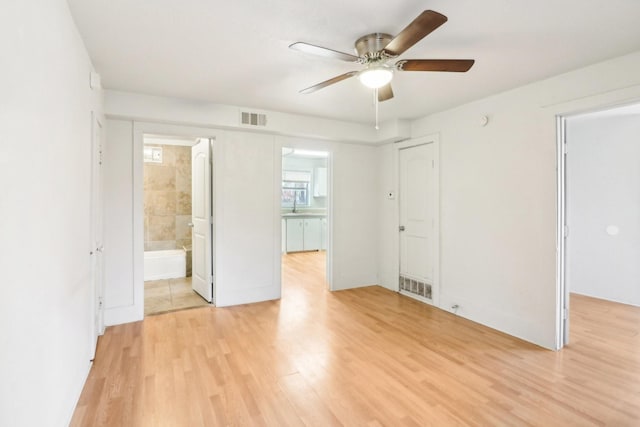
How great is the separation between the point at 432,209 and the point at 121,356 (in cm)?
372

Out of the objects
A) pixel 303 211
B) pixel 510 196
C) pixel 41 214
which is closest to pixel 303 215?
pixel 303 211

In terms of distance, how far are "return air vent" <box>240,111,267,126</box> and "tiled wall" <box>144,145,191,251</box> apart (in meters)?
2.61

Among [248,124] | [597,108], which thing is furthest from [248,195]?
[597,108]

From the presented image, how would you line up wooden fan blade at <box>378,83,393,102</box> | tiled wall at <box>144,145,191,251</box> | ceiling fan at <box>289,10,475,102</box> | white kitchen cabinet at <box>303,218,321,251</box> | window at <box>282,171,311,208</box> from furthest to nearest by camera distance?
1. window at <box>282,171,311,208</box>
2. white kitchen cabinet at <box>303,218,321,251</box>
3. tiled wall at <box>144,145,191,251</box>
4. wooden fan blade at <box>378,83,393,102</box>
5. ceiling fan at <box>289,10,475,102</box>

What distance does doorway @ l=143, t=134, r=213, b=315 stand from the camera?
412cm

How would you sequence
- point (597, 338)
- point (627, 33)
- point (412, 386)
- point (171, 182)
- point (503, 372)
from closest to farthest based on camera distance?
point (627, 33)
point (412, 386)
point (503, 372)
point (597, 338)
point (171, 182)

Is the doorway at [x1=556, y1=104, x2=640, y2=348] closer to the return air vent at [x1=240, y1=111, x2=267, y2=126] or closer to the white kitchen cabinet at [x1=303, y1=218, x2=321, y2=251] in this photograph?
the return air vent at [x1=240, y1=111, x2=267, y2=126]

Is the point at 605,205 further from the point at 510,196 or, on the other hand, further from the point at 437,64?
the point at 437,64

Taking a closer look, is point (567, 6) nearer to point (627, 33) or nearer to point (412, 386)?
point (627, 33)

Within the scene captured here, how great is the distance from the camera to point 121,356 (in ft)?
8.75

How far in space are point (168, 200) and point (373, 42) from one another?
16.2 feet

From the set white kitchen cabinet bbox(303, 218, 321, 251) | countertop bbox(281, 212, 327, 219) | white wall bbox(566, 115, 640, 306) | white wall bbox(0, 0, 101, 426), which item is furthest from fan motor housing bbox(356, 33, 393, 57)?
white kitchen cabinet bbox(303, 218, 321, 251)

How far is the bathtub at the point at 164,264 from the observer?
520 cm

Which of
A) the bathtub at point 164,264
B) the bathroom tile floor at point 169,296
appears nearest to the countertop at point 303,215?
the bathtub at point 164,264
